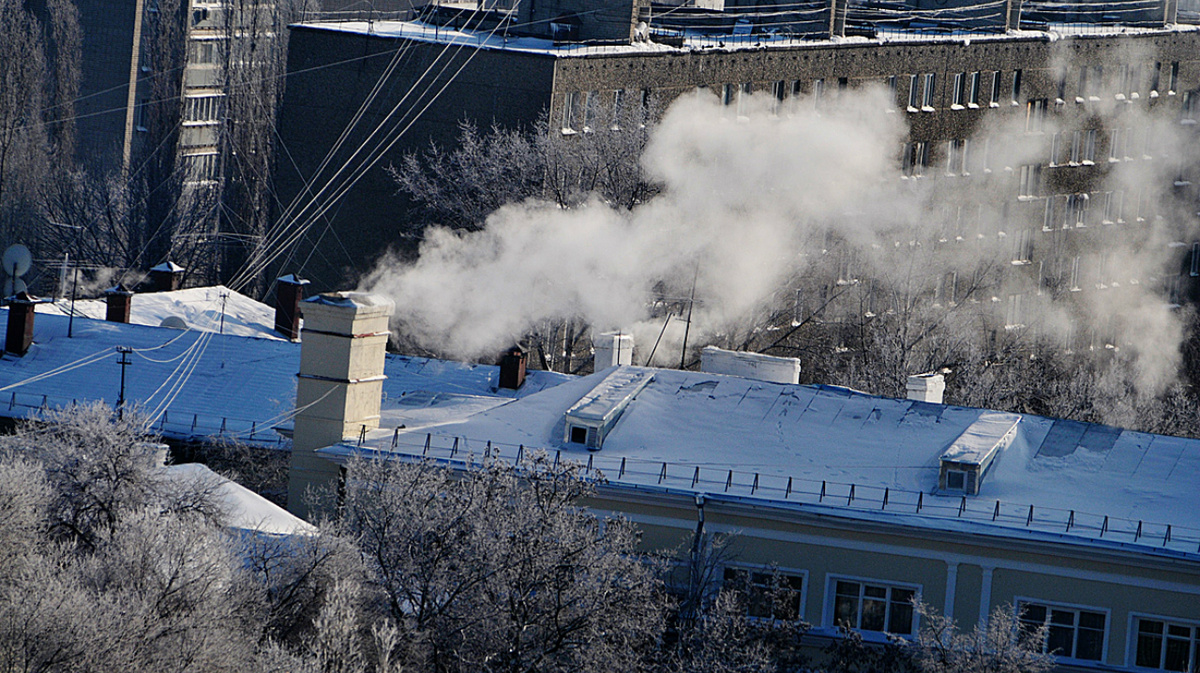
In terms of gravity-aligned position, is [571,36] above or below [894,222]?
above

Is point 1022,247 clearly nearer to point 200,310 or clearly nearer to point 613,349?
point 200,310

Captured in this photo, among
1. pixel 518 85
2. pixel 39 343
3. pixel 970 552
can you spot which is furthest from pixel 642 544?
pixel 518 85

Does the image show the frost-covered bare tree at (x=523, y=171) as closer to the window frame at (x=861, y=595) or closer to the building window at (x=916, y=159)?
the building window at (x=916, y=159)

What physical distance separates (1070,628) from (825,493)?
2.93 metres

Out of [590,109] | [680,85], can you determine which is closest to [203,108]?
[590,109]

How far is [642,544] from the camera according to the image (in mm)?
19828

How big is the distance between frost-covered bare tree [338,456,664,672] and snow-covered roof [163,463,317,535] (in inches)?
61.5

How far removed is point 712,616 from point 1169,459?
609cm

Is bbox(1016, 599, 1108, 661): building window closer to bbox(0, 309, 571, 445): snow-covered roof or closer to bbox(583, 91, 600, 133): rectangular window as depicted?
bbox(0, 309, 571, 445): snow-covered roof

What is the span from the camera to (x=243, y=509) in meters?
20.5

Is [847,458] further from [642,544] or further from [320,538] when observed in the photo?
[320,538]

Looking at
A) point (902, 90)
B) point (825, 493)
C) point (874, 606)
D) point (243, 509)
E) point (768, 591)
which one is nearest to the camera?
point (768, 591)

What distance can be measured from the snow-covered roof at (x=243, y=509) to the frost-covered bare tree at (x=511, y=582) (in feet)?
5.13

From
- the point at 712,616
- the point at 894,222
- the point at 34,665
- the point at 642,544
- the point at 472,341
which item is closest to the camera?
the point at 34,665
